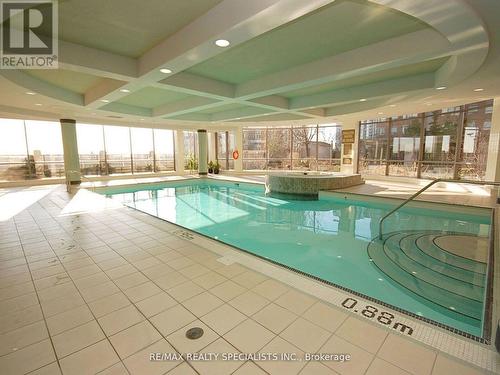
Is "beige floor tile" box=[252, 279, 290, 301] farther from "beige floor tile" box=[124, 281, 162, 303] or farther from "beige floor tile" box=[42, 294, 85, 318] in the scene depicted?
"beige floor tile" box=[42, 294, 85, 318]

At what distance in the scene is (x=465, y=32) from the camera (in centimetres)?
272

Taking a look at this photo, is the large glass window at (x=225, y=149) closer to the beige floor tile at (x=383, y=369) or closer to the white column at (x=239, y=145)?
the white column at (x=239, y=145)

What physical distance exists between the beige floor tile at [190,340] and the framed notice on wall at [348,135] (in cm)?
1112

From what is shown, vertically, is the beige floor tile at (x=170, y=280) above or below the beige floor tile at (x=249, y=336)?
above

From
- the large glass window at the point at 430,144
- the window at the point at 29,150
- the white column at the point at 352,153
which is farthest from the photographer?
the white column at the point at 352,153

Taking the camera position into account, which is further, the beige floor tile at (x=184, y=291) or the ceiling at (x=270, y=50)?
the ceiling at (x=270, y=50)

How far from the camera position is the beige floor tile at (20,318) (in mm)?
1889

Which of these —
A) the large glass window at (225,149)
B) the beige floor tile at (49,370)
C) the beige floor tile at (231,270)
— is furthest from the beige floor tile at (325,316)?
the large glass window at (225,149)

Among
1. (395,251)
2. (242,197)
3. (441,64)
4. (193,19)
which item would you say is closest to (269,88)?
(193,19)

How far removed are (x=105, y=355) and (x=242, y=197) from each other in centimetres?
736

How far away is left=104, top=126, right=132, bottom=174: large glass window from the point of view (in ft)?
40.6

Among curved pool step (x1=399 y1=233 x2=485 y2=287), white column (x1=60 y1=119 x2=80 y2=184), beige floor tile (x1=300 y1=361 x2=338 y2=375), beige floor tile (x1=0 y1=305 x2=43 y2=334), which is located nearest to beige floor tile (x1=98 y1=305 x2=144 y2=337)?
beige floor tile (x1=0 y1=305 x2=43 y2=334)

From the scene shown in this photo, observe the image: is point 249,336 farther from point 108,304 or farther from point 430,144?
point 430,144

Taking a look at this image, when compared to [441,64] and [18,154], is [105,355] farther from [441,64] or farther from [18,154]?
[18,154]
